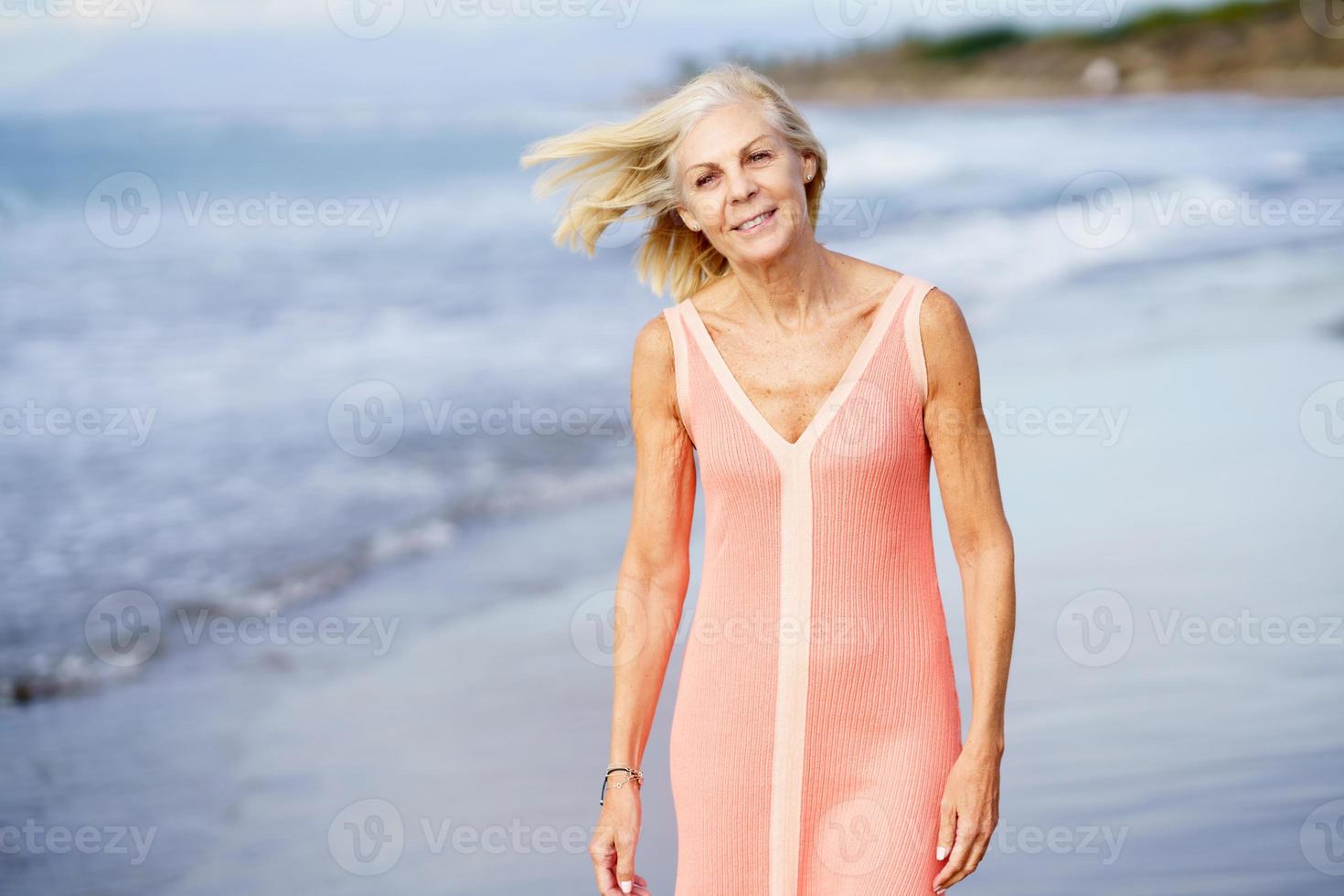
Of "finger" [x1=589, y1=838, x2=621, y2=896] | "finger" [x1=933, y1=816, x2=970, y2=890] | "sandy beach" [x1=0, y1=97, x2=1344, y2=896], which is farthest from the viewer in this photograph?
"sandy beach" [x1=0, y1=97, x2=1344, y2=896]

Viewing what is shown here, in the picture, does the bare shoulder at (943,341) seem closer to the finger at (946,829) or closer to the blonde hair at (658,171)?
the blonde hair at (658,171)

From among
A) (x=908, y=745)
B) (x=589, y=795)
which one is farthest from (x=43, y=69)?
(x=908, y=745)

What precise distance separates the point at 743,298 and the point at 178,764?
2.91 meters

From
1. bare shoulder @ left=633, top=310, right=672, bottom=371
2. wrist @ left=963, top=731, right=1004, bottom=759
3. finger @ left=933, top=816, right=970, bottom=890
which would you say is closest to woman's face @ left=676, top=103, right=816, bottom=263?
bare shoulder @ left=633, top=310, right=672, bottom=371

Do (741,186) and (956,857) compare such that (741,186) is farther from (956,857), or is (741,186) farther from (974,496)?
(956,857)

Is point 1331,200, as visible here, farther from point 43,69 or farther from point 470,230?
point 43,69

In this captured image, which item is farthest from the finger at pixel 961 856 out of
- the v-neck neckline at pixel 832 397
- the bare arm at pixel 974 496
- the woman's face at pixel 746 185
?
the woman's face at pixel 746 185

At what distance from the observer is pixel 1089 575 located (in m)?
5.12

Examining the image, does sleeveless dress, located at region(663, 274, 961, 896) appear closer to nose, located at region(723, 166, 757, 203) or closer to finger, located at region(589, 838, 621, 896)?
finger, located at region(589, 838, 621, 896)

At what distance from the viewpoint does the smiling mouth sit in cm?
213

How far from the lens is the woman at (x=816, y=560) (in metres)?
2.12

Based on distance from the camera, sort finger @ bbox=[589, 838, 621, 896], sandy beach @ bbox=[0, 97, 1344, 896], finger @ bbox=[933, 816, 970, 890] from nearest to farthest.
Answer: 1. finger @ bbox=[933, 816, 970, 890]
2. finger @ bbox=[589, 838, 621, 896]
3. sandy beach @ bbox=[0, 97, 1344, 896]

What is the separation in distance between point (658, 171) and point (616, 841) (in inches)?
37.4

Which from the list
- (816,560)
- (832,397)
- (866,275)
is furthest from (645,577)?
(866,275)
